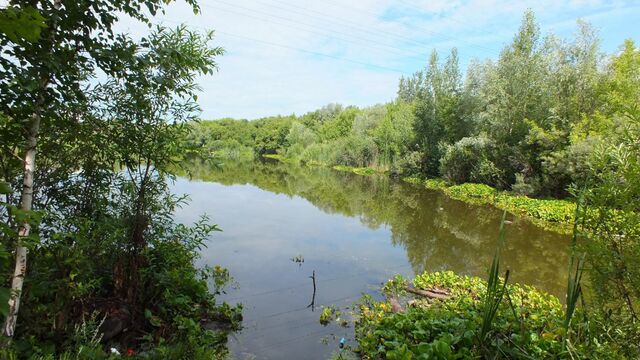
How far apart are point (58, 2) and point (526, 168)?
1078 inches

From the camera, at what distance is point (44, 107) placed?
354 centimetres

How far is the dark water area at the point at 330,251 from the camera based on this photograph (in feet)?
25.2

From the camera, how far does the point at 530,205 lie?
2238 cm

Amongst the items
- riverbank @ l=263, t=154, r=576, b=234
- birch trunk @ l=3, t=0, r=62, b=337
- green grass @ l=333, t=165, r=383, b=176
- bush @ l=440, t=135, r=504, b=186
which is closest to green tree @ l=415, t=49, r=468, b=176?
bush @ l=440, t=135, r=504, b=186

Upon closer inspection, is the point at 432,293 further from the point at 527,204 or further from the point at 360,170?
the point at 360,170

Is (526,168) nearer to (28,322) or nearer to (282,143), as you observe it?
(28,322)

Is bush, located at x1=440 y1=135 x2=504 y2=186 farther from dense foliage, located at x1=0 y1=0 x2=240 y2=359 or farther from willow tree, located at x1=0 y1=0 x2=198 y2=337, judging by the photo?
willow tree, located at x1=0 y1=0 x2=198 y2=337

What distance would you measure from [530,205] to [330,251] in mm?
14438

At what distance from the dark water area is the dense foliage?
1.18 m

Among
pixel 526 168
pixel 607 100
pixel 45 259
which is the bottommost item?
pixel 45 259

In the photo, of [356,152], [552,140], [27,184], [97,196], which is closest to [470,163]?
[552,140]

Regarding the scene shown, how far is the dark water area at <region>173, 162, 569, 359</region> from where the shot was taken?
7.69 m

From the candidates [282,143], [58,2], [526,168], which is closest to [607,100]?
[526,168]

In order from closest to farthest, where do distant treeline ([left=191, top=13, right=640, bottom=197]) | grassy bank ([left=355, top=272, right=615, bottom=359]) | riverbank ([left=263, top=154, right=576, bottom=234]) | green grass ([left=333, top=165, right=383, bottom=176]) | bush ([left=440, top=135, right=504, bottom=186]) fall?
grassy bank ([left=355, top=272, right=615, bottom=359]) < riverbank ([left=263, top=154, right=576, bottom=234]) < distant treeline ([left=191, top=13, right=640, bottom=197]) < bush ([left=440, top=135, right=504, bottom=186]) < green grass ([left=333, top=165, right=383, bottom=176])
